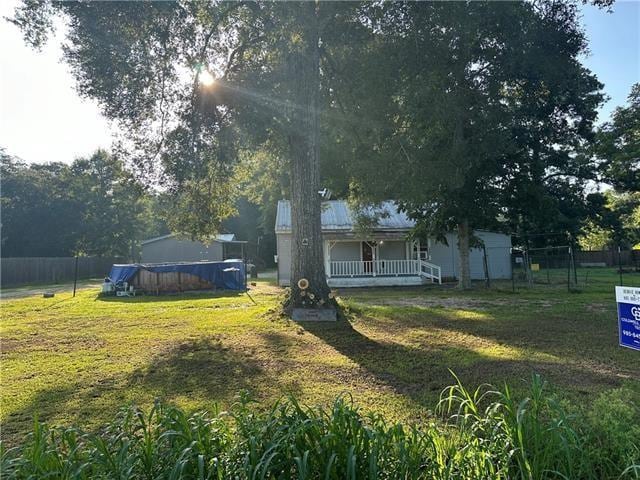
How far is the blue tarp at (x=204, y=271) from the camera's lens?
17.8 meters

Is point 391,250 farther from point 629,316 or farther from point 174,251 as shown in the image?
point 174,251

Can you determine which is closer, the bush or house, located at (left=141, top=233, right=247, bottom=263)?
the bush

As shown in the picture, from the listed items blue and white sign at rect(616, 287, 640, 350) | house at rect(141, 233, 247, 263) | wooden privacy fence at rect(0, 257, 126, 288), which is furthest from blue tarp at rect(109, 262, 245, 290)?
house at rect(141, 233, 247, 263)

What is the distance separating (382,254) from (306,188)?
Answer: 49.0ft

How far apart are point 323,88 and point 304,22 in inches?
123

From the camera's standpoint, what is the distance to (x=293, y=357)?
20.6ft

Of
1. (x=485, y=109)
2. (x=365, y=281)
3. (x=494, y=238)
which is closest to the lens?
(x=485, y=109)

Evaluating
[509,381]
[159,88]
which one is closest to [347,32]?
[159,88]

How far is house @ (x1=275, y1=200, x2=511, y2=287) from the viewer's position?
2092cm

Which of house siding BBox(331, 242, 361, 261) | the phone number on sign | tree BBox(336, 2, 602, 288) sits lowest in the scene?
the phone number on sign

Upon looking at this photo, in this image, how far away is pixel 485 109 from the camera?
1196 centimetres

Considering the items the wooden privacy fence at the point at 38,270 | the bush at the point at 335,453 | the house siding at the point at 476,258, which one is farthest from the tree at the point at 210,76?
the wooden privacy fence at the point at 38,270

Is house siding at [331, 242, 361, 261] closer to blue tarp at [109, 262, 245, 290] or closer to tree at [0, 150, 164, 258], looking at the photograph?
blue tarp at [109, 262, 245, 290]

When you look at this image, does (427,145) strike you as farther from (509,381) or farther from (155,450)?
(155,450)
